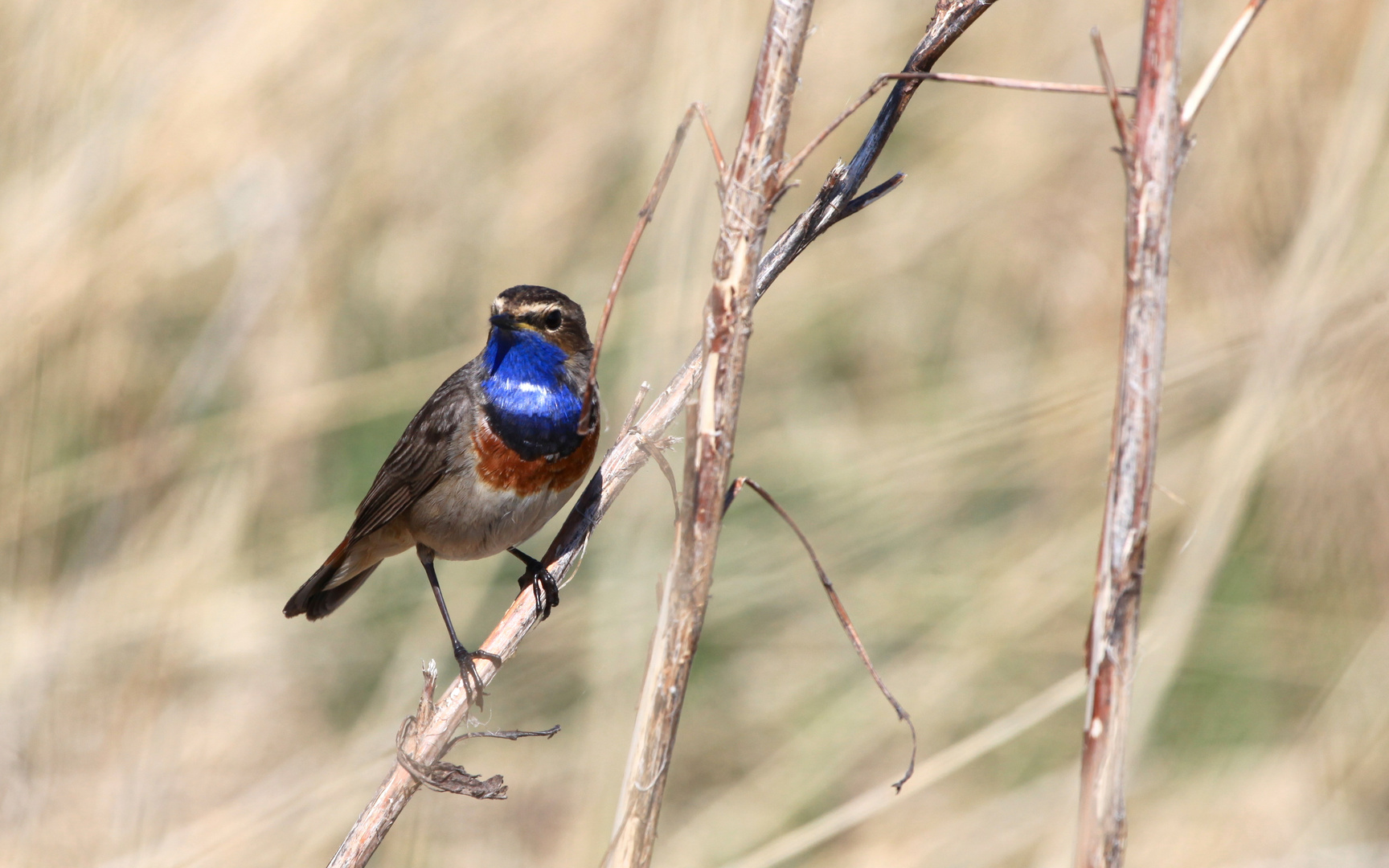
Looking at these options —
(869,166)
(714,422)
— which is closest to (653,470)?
(869,166)

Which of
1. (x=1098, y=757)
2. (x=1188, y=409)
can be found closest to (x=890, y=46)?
(x=1188, y=409)

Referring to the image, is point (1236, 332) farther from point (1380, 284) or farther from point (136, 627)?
point (136, 627)

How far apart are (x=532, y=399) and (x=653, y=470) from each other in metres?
0.48

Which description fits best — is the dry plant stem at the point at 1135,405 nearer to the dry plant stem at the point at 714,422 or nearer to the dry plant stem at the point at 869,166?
the dry plant stem at the point at 714,422

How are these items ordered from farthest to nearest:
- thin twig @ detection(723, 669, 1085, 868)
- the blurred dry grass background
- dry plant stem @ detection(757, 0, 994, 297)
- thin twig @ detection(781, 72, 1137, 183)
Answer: the blurred dry grass background < thin twig @ detection(723, 669, 1085, 868) < dry plant stem @ detection(757, 0, 994, 297) < thin twig @ detection(781, 72, 1137, 183)

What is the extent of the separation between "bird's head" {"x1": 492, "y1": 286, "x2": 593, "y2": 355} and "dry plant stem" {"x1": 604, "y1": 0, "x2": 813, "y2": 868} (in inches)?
86.7

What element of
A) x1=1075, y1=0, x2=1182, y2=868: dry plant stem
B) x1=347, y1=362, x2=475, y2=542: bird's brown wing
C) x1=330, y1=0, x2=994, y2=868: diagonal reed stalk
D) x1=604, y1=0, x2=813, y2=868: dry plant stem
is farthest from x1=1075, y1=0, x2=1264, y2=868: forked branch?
x1=347, y1=362, x2=475, y2=542: bird's brown wing

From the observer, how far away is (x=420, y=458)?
170 inches

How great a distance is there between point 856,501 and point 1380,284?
2.18 meters

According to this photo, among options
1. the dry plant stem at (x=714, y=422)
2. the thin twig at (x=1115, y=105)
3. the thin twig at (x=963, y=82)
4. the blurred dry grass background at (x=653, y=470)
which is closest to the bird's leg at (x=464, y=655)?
the blurred dry grass background at (x=653, y=470)

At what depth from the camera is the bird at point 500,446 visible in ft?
13.0

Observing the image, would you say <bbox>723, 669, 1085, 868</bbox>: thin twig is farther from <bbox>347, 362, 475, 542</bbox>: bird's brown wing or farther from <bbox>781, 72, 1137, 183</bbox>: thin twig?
<bbox>781, 72, 1137, 183</bbox>: thin twig

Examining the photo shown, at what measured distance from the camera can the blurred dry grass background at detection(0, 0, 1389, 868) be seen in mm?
4426

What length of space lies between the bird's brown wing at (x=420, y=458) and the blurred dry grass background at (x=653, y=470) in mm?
716
